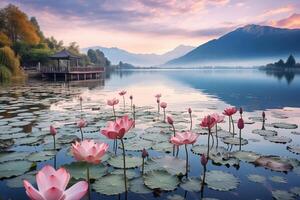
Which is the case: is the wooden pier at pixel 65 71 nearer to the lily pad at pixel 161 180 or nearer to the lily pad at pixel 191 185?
the lily pad at pixel 161 180

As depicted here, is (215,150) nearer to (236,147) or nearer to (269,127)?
(236,147)

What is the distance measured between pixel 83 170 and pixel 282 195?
10.2 feet

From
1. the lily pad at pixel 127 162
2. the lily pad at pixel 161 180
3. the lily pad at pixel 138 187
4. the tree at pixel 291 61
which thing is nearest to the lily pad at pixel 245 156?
the lily pad at pixel 161 180

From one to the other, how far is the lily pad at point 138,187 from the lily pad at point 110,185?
0.15 metres

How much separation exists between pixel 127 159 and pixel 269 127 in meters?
5.53

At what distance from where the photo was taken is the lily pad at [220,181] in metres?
4.02

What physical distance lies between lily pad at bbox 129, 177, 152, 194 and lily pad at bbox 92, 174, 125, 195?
15cm

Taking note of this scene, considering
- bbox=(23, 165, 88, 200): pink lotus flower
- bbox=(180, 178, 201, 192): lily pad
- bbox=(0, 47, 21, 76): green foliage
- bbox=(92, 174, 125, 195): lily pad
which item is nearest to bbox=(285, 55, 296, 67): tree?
bbox=(0, 47, 21, 76): green foliage

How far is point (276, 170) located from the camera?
15.7 feet

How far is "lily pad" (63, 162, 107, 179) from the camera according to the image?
166 inches

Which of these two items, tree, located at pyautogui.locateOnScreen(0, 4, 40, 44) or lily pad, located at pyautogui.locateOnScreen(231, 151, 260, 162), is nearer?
lily pad, located at pyautogui.locateOnScreen(231, 151, 260, 162)

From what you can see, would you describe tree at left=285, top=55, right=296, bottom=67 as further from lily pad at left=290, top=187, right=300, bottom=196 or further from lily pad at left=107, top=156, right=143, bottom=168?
lily pad at left=107, top=156, right=143, bottom=168

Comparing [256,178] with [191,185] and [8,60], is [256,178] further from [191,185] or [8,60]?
[8,60]

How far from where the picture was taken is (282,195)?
3779mm
